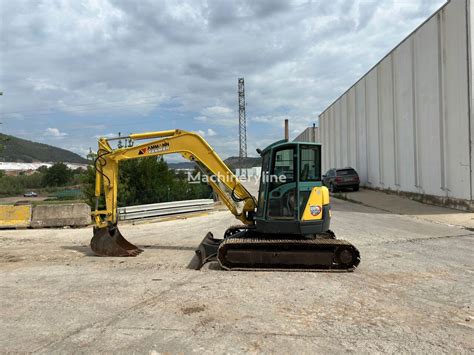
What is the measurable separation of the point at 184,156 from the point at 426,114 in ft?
49.5

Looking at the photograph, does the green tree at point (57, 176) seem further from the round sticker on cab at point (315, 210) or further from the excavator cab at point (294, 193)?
the round sticker on cab at point (315, 210)

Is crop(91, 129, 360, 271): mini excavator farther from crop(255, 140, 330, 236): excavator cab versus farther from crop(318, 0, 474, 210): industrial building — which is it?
crop(318, 0, 474, 210): industrial building

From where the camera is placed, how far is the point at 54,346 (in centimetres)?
425

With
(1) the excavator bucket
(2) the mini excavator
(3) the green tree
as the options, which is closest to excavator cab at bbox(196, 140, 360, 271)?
(2) the mini excavator

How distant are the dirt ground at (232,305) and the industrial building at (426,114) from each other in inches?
360

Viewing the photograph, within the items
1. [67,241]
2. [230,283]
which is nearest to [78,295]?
[230,283]

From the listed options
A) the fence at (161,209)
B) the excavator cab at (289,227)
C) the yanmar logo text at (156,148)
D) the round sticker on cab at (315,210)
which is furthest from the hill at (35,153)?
the round sticker on cab at (315,210)

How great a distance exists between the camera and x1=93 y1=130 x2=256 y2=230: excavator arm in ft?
29.6

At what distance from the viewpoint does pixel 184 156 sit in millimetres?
9312

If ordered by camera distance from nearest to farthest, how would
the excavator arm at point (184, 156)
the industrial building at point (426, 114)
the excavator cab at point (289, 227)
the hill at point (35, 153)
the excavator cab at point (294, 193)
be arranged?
the excavator cab at point (289, 227), the excavator cab at point (294, 193), the excavator arm at point (184, 156), the industrial building at point (426, 114), the hill at point (35, 153)

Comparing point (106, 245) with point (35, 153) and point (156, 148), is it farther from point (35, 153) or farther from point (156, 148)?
point (35, 153)

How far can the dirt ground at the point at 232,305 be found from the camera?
4.30 meters

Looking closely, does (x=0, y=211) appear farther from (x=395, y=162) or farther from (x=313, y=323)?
(x=395, y=162)

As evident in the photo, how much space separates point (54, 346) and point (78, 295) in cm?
190
